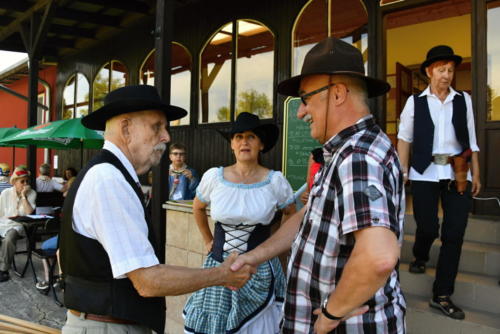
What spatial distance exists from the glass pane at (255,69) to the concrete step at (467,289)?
4092 millimetres

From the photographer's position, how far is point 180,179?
19.3 feet

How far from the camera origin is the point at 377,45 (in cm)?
536

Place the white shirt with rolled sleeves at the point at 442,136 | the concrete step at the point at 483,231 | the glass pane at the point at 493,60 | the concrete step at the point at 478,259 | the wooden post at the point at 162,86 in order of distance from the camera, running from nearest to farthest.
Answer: the white shirt with rolled sleeves at the point at 442,136
the concrete step at the point at 478,259
the concrete step at the point at 483,231
the wooden post at the point at 162,86
the glass pane at the point at 493,60

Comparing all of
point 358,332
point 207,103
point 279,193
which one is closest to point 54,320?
point 279,193

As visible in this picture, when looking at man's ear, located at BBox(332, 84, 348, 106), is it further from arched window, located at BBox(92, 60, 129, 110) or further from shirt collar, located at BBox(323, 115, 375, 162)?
arched window, located at BBox(92, 60, 129, 110)

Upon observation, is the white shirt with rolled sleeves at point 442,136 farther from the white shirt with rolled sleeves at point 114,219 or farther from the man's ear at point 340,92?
the white shirt with rolled sleeves at point 114,219

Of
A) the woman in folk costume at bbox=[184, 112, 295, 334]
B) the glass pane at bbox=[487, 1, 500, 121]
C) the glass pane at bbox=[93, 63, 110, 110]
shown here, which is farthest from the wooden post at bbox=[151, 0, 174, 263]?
the glass pane at bbox=[93, 63, 110, 110]

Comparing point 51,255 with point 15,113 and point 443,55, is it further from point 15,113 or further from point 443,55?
point 15,113

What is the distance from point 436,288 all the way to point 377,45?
3.48 metres

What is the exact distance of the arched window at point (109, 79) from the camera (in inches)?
405

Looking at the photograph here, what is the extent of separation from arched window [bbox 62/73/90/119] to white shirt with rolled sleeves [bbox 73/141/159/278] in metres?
11.0

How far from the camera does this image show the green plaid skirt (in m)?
2.37

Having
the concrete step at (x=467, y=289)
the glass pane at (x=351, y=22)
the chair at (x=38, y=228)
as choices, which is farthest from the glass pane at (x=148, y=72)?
the concrete step at (x=467, y=289)

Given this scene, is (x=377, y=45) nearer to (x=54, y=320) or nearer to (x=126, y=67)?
(x=54, y=320)
